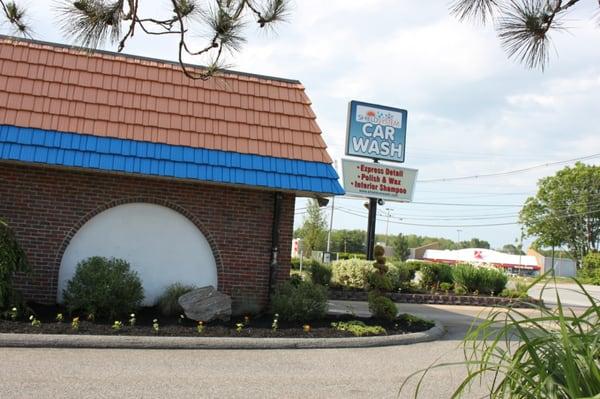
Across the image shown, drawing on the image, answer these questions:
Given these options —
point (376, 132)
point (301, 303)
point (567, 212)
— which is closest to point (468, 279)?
point (376, 132)

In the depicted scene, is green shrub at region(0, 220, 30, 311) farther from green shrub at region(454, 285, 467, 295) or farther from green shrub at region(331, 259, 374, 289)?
green shrub at region(454, 285, 467, 295)

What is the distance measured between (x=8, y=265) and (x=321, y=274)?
12294mm

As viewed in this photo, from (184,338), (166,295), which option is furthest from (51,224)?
(184,338)

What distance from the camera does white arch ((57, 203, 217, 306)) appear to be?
1234 cm

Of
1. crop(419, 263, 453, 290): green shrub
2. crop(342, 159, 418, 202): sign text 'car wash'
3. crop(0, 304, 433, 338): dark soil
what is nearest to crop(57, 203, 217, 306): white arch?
crop(0, 304, 433, 338): dark soil

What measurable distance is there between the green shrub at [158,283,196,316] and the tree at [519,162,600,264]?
2585 inches

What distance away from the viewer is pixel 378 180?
2259 cm

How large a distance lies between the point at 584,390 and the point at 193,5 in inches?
175

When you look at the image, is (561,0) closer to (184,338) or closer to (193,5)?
(193,5)

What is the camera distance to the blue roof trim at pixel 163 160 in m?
11.5

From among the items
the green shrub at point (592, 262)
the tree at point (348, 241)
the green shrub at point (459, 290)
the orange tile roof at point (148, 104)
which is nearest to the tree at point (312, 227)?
the green shrub at point (459, 290)

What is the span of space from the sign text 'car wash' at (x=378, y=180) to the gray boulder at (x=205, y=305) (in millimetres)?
11065

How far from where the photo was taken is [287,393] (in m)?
7.34

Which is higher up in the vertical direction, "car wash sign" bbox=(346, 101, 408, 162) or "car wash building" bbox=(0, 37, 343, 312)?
"car wash sign" bbox=(346, 101, 408, 162)
